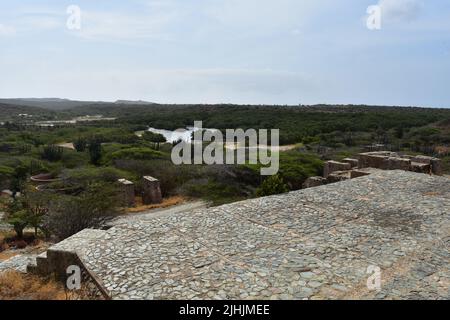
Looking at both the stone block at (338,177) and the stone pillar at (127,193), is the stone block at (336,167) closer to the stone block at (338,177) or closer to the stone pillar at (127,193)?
the stone block at (338,177)

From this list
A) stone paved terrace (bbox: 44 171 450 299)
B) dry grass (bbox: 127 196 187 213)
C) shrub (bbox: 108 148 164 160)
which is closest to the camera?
stone paved terrace (bbox: 44 171 450 299)

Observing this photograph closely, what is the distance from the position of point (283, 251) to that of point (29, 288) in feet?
13.4

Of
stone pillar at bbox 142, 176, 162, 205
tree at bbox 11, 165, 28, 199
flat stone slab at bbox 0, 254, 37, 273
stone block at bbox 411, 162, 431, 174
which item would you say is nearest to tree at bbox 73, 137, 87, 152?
tree at bbox 11, 165, 28, 199

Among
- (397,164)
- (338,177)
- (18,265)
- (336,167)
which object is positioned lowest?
(18,265)

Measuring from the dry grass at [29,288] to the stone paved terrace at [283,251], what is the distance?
25.5 inches

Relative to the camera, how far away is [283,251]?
6676mm

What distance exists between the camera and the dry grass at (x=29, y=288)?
244 inches

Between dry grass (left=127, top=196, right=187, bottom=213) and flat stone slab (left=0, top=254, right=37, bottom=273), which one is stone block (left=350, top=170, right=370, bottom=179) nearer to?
dry grass (left=127, top=196, right=187, bottom=213)

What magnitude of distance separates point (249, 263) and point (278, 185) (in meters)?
7.35

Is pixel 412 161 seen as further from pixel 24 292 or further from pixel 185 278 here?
pixel 24 292

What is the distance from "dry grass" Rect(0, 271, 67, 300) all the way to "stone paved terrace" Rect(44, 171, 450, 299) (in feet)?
2.12

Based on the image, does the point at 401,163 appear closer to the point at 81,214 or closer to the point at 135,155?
the point at 81,214

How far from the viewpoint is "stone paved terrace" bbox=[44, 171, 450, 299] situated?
5.42 m

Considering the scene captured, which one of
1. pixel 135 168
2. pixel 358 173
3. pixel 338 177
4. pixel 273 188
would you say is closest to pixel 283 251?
pixel 273 188
